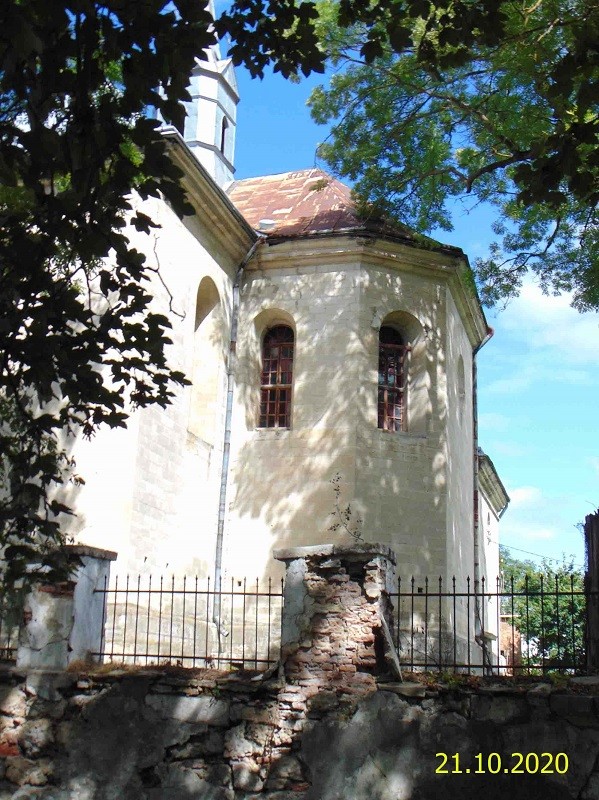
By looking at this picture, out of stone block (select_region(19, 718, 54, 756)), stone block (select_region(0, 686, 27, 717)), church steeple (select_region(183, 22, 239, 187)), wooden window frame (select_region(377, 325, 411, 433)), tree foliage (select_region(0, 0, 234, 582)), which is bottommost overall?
stone block (select_region(19, 718, 54, 756))

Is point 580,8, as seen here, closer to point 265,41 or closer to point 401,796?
point 265,41

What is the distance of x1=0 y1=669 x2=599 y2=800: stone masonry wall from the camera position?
299 inches

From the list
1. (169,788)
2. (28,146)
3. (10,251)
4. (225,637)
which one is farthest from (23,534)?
(225,637)

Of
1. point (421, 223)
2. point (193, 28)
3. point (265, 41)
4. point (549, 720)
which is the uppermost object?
point (421, 223)

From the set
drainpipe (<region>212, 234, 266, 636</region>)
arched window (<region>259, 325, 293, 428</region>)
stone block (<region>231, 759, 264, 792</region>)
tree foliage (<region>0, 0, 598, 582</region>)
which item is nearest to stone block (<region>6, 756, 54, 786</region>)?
stone block (<region>231, 759, 264, 792</region>)

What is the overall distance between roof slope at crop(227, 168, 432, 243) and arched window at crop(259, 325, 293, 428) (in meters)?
1.87

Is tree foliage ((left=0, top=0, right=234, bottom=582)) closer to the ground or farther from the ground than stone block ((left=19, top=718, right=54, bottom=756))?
farther from the ground

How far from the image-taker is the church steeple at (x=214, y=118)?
22.4 metres

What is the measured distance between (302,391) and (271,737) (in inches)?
322

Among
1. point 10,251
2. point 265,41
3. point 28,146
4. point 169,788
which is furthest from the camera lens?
point 169,788

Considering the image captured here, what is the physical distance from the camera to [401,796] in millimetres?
7754

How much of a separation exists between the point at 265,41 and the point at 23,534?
13.1ft

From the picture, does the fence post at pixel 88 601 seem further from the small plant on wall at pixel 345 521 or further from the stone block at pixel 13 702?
the small plant on wall at pixel 345 521

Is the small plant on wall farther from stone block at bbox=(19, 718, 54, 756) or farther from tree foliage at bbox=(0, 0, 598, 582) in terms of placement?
tree foliage at bbox=(0, 0, 598, 582)
